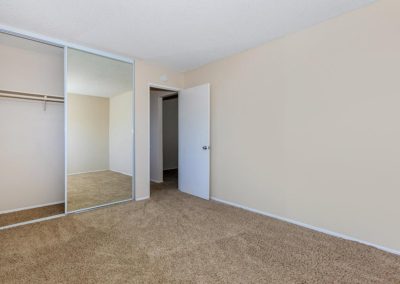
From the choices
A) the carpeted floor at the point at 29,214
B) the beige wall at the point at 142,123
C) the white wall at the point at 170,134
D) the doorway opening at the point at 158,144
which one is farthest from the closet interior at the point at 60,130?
the white wall at the point at 170,134

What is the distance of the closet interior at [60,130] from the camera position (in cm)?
319

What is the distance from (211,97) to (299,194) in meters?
2.13

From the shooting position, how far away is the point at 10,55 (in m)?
3.20

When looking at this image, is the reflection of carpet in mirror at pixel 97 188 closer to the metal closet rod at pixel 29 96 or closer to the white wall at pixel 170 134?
the metal closet rod at pixel 29 96

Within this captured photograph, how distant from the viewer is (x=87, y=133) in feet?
11.4

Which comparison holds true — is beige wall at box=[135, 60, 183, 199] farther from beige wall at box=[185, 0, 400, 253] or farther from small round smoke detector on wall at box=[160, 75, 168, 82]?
beige wall at box=[185, 0, 400, 253]

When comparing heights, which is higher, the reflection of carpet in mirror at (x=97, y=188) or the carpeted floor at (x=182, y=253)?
the reflection of carpet in mirror at (x=97, y=188)

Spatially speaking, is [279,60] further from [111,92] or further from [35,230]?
[35,230]

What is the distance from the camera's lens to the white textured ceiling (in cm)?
225

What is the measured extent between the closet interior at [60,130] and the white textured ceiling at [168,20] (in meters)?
0.49

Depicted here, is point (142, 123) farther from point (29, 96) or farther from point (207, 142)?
point (29, 96)

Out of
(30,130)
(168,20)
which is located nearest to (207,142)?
(168,20)

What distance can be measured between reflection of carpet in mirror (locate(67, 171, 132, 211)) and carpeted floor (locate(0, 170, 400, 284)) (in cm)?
30

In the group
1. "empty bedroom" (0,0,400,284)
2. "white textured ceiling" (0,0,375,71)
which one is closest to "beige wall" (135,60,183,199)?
"empty bedroom" (0,0,400,284)
